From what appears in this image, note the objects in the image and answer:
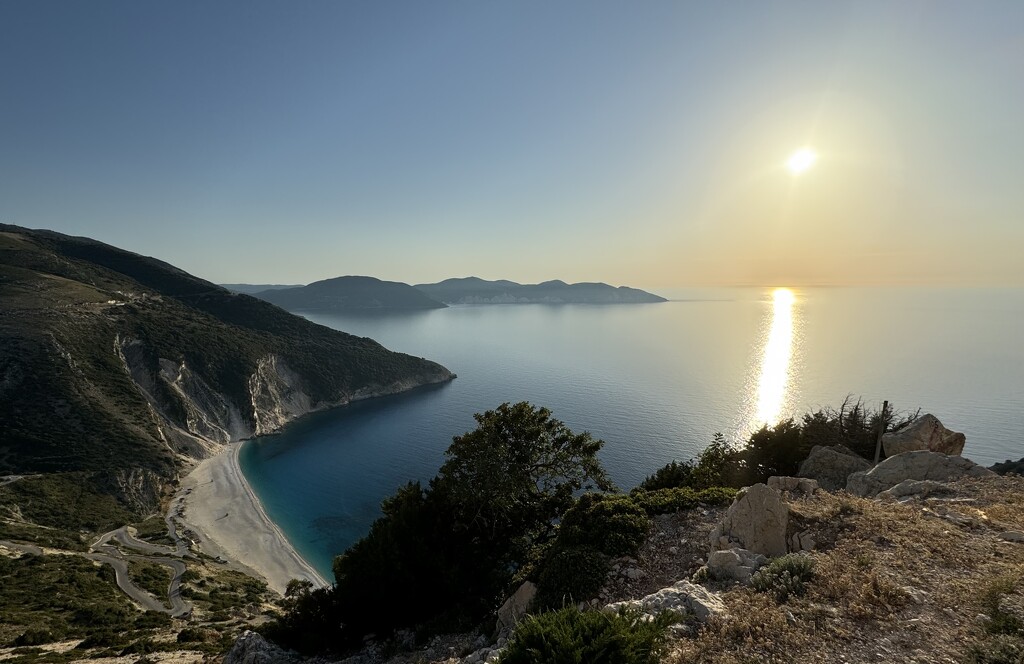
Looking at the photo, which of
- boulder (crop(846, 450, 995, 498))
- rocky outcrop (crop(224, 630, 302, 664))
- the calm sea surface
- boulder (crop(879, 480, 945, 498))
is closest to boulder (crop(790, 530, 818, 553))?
boulder (crop(879, 480, 945, 498))

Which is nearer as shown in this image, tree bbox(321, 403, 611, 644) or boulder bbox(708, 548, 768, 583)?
boulder bbox(708, 548, 768, 583)

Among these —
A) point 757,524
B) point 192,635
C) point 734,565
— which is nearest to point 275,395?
point 192,635

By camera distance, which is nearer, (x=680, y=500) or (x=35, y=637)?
(x=680, y=500)

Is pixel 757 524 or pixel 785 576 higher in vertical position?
pixel 785 576

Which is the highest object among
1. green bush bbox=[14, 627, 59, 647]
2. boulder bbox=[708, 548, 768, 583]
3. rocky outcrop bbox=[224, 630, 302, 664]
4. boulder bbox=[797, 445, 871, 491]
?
boulder bbox=[708, 548, 768, 583]

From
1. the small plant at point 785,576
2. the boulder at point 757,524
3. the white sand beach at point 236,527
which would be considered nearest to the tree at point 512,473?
the boulder at point 757,524

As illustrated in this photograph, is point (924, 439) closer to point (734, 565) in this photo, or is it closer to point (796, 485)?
point (796, 485)

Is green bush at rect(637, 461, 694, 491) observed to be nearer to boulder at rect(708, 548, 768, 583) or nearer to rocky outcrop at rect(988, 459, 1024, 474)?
boulder at rect(708, 548, 768, 583)
